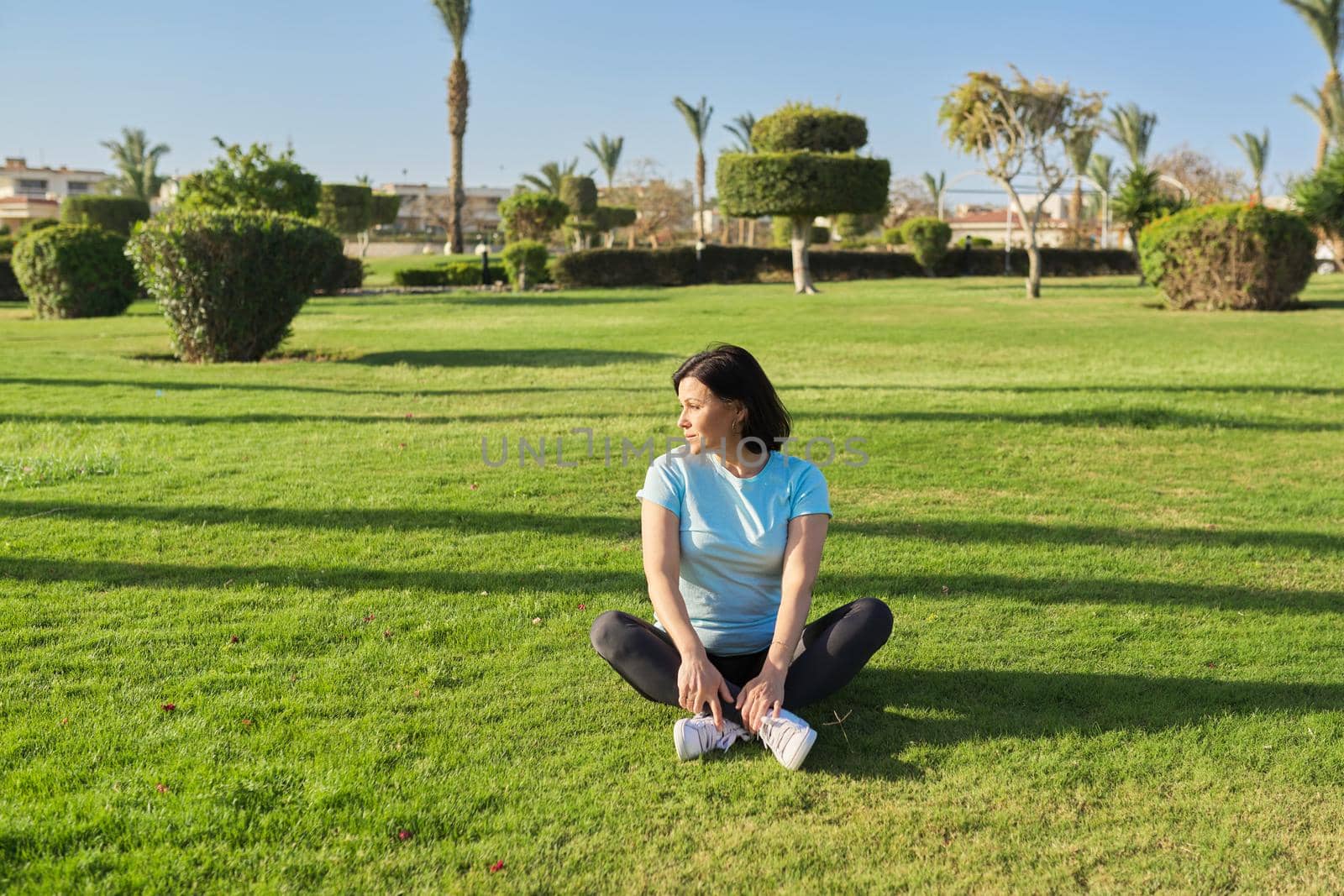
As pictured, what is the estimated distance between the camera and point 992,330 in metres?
17.3

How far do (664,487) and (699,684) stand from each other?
599 millimetres

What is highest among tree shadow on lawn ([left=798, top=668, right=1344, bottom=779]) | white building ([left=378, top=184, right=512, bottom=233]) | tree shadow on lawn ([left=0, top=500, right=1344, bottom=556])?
white building ([left=378, top=184, right=512, bottom=233])

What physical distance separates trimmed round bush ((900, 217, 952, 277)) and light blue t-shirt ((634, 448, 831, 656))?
3676 cm

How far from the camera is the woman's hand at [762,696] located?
319cm

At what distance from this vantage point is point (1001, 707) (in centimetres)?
360

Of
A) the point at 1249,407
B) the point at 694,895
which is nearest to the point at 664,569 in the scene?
the point at 694,895

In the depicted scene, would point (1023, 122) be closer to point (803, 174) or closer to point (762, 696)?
point (803, 174)

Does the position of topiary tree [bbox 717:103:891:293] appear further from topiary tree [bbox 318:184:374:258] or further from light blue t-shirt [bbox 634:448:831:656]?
light blue t-shirt [bbox 634:448:831:656]

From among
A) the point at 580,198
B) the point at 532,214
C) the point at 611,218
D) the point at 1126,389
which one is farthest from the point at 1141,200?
the point at 611,218

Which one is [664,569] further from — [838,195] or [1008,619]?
[838,195]

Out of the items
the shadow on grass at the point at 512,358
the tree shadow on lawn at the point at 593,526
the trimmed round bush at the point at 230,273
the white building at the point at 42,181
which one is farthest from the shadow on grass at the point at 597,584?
the white building at the point at 42,181

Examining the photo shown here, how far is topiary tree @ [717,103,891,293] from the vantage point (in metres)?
29.1

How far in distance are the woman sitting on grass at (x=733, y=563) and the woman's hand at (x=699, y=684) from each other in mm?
31

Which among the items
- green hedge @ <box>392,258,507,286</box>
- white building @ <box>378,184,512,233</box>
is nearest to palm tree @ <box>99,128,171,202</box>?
white building @ <box>378,184,512,233</box>
